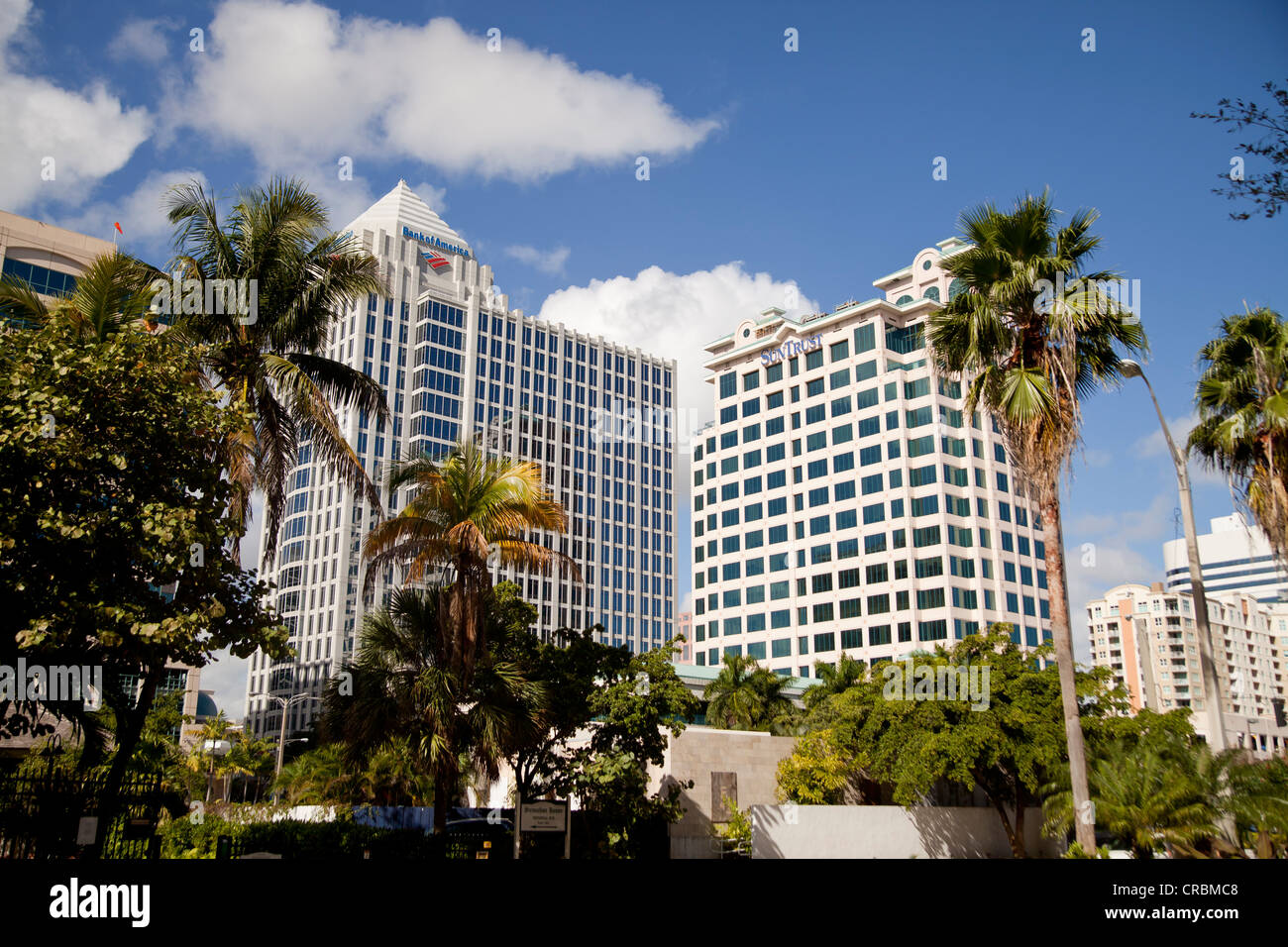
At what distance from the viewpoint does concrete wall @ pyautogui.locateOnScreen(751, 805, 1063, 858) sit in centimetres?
2941

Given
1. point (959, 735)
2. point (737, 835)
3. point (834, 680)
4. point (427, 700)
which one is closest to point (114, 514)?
point (427, 700)

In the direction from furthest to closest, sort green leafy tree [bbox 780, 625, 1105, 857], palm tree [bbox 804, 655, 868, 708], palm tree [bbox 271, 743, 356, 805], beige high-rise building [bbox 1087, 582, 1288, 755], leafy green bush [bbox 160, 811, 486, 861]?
beige high-rise building [bbox 1087, 582, 1288, 755] → palm tree [bbox 804, 655, 868, 708] → palm tree [bbox 271, 743, 356, 805] → green leafy tree [bbox 780, 625, 1105, 857] → leafy green bush [bbox 160, 811, 486, 861]

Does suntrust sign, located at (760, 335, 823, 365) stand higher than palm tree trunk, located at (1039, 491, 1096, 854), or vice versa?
suntrust sign, located at (760, 335, 823, 365)

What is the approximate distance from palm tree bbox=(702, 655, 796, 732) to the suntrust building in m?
38.6

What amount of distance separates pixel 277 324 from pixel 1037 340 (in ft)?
53.2

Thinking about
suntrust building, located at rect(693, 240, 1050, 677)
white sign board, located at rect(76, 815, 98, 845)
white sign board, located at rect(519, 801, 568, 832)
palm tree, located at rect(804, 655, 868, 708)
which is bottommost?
white sign board, located at rect(519, 801, 568, 832)

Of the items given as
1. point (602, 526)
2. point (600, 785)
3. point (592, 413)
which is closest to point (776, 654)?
point (602, 526)

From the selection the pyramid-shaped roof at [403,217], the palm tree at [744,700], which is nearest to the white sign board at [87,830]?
Result: the palm tree at [744,700]

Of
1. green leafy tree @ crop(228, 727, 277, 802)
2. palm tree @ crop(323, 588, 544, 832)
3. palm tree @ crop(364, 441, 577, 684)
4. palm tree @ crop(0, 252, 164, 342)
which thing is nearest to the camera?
palm tree @ crop(0, 252, 164, 342)

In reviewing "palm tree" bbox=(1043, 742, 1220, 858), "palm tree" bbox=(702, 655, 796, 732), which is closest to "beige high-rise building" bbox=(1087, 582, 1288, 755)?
"palm tree" bbox=(702, 655, 796, 732)

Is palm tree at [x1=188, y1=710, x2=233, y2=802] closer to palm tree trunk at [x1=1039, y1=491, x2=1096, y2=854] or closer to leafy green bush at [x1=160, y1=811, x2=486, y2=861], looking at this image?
leafy green bush at [x1=160, y1=811, x2=486, y2=861]

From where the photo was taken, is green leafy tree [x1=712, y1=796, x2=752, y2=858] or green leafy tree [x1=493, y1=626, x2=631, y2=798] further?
green leafy tree [x1=712, y1=796, x2=752, y2=858]

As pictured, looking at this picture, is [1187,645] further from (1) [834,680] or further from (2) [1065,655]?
(2) [1065,655]
